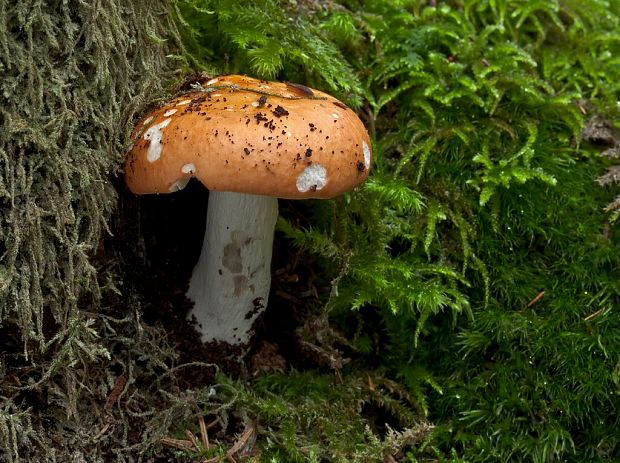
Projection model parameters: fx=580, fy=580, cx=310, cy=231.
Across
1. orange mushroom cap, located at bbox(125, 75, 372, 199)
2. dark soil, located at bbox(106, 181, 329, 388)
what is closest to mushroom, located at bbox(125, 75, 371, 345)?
orange mushroom cap, located at bbox(125, 75, 372, 199)

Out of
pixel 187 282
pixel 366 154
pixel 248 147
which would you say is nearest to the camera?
pixel 248 147

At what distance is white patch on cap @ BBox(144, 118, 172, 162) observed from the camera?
1.81 metres

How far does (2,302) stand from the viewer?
176 centimetres

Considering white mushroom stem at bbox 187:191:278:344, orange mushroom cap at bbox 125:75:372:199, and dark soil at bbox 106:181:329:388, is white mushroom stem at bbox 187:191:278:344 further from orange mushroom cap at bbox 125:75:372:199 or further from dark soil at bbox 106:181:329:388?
orange mushroom cap at bbox 125:75:372:199

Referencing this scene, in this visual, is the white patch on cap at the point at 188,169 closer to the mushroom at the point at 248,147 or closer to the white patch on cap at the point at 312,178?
the mushroom at the point at 248,147

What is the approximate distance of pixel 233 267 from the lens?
235 centimetres

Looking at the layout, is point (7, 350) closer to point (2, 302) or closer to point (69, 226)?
point (2, 302)

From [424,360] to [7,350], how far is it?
1.67 metres

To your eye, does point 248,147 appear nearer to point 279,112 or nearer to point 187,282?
point 279,112

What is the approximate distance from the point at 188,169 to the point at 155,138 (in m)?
0.19

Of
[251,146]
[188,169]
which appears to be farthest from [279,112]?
[188,169]

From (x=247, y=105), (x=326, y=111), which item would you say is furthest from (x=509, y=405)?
(x=247, y=105)

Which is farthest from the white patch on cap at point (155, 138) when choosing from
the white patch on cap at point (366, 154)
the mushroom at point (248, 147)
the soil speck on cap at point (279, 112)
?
the white patch on cap at point (366, 154)

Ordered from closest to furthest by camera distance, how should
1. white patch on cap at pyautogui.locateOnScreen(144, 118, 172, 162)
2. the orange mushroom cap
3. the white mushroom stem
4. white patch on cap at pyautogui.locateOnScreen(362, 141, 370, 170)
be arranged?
the orange mushroom cap < white patch on cap at pyautogui.locateOnScreen(144, 118, 172, 162) < white patch on cap at pyautogui.locateOnScreen(362, 141, 370, 170) < the white mushroom stem
